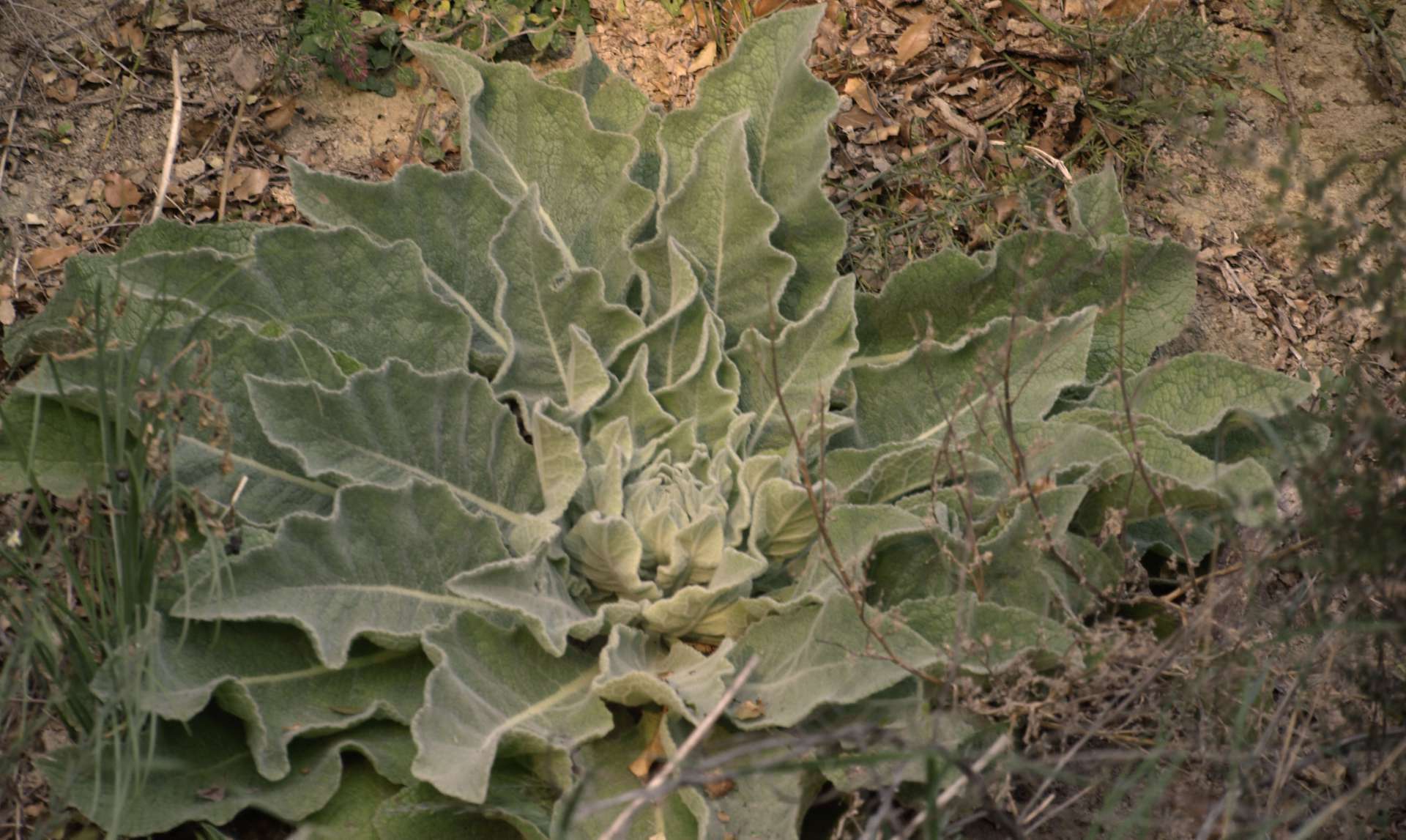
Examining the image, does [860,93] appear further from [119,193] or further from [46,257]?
[46,257]

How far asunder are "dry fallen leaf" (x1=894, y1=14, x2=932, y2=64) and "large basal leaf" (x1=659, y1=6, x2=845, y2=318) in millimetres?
851

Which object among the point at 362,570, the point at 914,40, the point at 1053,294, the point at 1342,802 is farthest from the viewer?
the point at 914,40

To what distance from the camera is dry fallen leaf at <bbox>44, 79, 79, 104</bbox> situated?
299 centimetres

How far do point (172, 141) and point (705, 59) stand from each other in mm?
1293

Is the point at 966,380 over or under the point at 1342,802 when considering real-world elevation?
under

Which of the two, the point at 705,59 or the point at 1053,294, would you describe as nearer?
the point at 1053,294

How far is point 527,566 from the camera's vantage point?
2055 mm

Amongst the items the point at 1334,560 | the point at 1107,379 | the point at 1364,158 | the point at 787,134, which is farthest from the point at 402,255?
the point at 1364,158

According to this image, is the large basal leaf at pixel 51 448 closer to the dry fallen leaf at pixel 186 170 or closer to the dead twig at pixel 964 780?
the dry fallen leaf at pixel 186 170

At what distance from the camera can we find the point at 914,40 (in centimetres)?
348

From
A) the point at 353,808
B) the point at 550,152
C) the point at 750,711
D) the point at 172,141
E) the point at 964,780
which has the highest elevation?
→ the point at 550,152

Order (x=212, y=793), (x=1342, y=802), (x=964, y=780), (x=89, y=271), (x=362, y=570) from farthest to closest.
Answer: (x=89, y=271)
(x=362, y=570)
(x=212, y=793)
(x=964, y=780)
(x=1342, y=802)

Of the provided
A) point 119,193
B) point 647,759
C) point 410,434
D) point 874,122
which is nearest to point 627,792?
point 647,759

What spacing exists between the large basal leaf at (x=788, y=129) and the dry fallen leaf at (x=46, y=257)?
4.18ft
